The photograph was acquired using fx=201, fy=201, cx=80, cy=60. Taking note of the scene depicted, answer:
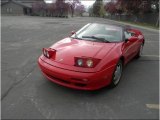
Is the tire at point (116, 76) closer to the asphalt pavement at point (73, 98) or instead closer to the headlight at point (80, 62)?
the asphalt pavement at point (73, 98)

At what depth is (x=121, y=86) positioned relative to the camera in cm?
443

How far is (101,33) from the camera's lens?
5180 mm

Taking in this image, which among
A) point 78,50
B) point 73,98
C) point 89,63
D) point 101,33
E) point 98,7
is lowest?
point 73,98

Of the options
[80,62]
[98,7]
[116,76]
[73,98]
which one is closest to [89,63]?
[80,62]

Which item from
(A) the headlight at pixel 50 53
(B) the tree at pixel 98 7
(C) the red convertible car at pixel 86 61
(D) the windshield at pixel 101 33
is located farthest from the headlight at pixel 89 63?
(B) the tree at pixel 98 7

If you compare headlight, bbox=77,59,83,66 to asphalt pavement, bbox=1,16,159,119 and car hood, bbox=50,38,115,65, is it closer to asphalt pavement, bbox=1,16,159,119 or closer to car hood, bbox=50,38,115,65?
car hood, bbox=50,38,115,65

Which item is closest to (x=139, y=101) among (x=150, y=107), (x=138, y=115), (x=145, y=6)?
(x=150, y=107)

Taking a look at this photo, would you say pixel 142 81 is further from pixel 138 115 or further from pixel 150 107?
pixel 138 115

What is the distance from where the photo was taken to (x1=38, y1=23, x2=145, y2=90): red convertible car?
3.66 metres

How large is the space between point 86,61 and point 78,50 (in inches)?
19.5

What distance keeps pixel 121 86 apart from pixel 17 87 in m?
2.22

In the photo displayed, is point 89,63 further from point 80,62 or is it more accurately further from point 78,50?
point 78,50

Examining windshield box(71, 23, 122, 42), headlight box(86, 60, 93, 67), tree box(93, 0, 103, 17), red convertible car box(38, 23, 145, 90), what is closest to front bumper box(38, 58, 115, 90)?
red convertible car box(38, 23, 145, 90)

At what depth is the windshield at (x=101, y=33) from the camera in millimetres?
4910
